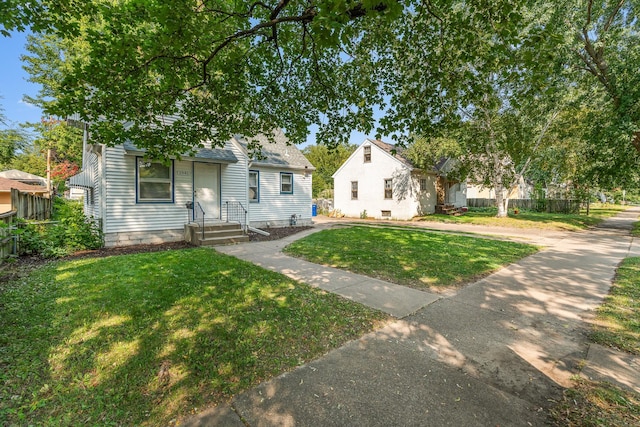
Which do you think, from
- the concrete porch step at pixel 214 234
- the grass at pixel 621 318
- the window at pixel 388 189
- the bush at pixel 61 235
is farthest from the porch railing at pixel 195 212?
the window at pixel 388 189

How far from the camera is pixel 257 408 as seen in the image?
7.13ft

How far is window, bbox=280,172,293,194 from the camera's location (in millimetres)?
13973

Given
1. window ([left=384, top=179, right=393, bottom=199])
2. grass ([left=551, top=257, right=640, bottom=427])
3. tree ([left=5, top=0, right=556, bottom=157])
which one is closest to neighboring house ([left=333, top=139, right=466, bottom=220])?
window ([left=384, top=179, right=393, bottom=199])

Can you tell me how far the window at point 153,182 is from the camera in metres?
9.24

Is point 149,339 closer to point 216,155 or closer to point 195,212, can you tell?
point 195,212

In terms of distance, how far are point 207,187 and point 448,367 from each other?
10.1 meters

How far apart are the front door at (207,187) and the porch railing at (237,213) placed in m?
0.45

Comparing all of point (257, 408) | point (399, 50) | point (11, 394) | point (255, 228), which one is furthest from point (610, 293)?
point (255, 228)

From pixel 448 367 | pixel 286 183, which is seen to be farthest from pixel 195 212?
pixel 448 367

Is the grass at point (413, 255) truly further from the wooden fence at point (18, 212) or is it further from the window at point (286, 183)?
the wooden fence at point (18, 212)

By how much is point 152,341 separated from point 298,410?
1.89m

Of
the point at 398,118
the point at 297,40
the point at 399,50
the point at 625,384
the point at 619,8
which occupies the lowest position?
the point at 625,384

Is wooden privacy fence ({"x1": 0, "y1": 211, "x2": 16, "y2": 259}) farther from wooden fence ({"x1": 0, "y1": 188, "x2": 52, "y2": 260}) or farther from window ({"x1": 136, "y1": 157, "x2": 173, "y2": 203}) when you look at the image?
window ({"x1": 136, "y1": 157, "x2": 173, "y2": 203})

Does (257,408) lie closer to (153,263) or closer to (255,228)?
(153,263)
